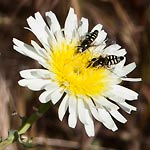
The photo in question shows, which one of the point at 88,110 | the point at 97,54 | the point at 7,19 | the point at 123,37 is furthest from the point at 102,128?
the point at 88,110

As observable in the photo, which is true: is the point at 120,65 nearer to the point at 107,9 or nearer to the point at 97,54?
the point at 97,54

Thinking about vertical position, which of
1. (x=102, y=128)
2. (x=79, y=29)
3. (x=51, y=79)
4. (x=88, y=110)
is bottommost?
(x=102, y=128)

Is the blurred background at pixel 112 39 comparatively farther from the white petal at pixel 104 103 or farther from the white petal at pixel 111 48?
the white petal at pixel 104 103

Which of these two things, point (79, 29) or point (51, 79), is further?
point (79, 29)

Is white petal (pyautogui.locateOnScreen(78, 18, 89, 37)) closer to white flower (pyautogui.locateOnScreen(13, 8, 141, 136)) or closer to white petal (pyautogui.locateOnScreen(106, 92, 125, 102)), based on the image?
white flower (pyautogui.locateOnScreen(13, 8, 141, 136))

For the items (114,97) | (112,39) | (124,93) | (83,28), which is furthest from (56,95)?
(112,39)

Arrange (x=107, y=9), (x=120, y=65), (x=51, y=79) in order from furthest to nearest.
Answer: (x=107, y=9), (x=120, y=65), (x=51, y=79)

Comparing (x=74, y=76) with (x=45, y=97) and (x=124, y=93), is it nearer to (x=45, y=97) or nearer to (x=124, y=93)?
(x=124, y=93)
